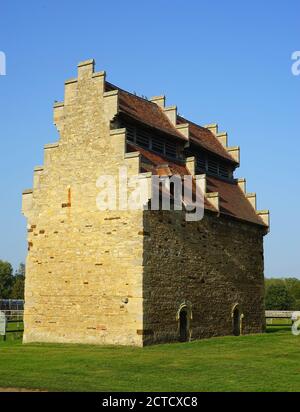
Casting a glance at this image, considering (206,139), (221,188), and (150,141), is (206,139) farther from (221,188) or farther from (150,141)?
(150,141)

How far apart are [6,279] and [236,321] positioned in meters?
66.2

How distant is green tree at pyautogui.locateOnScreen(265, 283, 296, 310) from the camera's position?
249ft

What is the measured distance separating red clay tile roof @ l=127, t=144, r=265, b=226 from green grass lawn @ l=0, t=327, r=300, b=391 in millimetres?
7831

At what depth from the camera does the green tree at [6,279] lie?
86.1m

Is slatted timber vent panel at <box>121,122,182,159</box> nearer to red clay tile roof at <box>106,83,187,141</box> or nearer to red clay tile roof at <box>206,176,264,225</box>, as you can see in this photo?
red clay tile roof at <box>106,83,187,141</box>

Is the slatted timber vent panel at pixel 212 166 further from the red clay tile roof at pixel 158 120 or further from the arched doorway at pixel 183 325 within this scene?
the arched doorway at pixel 183 325

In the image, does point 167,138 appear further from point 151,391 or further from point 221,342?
point 151,391

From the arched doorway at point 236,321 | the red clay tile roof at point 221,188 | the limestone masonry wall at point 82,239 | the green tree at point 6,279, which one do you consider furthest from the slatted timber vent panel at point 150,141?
the green tree at point 6,279

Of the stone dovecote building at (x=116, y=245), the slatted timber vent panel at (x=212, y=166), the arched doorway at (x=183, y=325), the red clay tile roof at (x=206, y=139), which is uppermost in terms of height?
the red clay tile roof at (x=206, y=139)

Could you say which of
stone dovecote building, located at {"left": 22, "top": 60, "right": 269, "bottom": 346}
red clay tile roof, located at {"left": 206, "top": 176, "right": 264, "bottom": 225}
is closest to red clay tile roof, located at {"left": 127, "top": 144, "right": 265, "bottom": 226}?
red clay tile roof, located at {"left": 206, "top": 176, "right": 264, "bottom": 225}

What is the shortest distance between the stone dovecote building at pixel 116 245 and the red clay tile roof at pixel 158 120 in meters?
0.13

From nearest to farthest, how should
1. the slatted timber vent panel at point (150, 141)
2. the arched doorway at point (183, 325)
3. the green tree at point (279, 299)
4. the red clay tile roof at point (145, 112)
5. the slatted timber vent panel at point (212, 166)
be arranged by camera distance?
the arched doorway at point (183, 325)
the slatted timber vent panel at point (150, 141)
the red clay tile roof at point (145, 112)
the slatted timber vent panel at point (212, 166)
the green tree at point (279, 299)

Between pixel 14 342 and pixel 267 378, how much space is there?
53.3 ft
